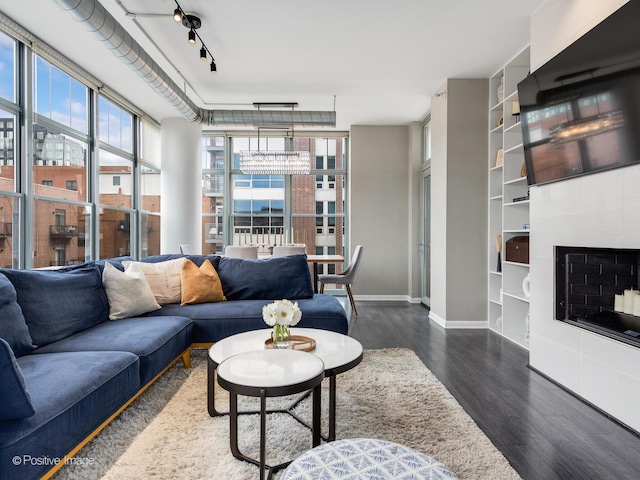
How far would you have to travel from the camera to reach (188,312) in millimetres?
3168

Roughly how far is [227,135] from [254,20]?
3827 millimetres

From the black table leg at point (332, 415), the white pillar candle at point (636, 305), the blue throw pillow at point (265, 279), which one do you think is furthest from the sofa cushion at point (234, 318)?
the white pillar candle at point (636, 305)

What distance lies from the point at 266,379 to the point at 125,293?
187 cm

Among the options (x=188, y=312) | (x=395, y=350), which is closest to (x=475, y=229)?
(x=395, y=350)

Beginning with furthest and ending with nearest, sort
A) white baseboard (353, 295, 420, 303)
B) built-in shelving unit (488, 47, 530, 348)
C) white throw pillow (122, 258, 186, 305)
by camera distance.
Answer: white baseboard (353, 295, 420, 303) → built-in shelving unit (488, 47, 530, 348) → white throw pillow (122, 258, 186, 305)

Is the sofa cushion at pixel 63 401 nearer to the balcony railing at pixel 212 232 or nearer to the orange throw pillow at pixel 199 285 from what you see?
the orange throw pillow at pixel 199 285

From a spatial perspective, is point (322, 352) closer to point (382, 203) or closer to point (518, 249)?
point (518, 249)

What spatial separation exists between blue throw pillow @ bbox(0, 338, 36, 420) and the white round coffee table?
818 mm

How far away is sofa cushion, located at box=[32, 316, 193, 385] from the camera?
2262mm

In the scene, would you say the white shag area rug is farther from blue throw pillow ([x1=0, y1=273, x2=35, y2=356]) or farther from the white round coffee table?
blue throw pillow ([x1=0, y1=273, x2=35, y2=356])

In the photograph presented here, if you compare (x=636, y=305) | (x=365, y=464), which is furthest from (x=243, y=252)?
(x=365, y=464)

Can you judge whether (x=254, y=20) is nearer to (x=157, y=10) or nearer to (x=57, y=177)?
(x=157, y=10)

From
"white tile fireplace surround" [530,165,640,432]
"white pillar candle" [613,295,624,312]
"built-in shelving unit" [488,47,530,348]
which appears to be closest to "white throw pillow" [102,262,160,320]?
"white tile fireplace surround" [530,165,640,432]

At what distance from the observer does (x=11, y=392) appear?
1358 millimetres
